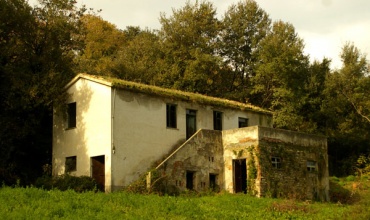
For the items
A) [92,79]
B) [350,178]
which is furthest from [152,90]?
[350,178]

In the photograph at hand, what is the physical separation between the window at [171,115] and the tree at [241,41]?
2129cm

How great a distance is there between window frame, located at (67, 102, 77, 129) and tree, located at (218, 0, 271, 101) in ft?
77.5

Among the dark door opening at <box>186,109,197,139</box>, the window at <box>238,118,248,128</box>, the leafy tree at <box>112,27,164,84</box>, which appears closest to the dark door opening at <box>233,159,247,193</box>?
the dark door opening at <box>186,109,197,139</box>

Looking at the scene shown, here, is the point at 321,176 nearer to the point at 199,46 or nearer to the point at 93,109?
the point at 93,109

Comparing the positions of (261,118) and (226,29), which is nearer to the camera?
(261,118)

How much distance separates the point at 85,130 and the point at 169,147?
4936 millimetres

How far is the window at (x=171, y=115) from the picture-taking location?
3128cm

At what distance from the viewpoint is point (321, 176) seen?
1283 inches

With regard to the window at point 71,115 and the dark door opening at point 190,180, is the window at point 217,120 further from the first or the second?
the window at point 71,115

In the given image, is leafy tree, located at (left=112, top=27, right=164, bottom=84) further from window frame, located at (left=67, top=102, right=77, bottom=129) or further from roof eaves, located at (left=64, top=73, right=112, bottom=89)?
roof eaves, located at (left=64, top=73, right=112, bottom=89)

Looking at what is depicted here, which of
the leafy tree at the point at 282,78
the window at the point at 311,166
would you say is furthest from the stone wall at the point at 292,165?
the leafy tree at the point at 282,78

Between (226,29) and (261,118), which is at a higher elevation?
(226,29)

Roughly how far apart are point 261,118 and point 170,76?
1346cm

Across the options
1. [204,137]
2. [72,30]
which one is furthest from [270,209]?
[72,30]
